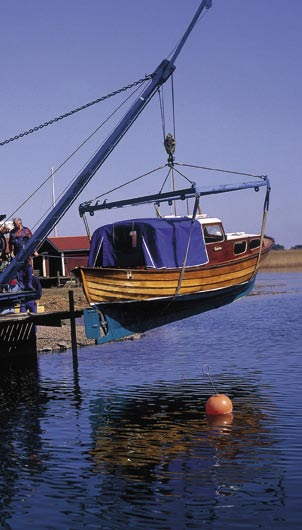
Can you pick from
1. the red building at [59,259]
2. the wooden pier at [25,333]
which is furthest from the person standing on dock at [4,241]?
the red building at [59,259]

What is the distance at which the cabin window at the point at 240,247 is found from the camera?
24656mm

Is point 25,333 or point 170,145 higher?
point 170,145

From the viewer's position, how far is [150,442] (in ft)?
52.5

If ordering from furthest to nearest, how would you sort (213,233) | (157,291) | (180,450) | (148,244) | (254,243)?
1. (254,243)
2. (213,233)
3. (148,244)
4. (157,291)
5. (180,450)

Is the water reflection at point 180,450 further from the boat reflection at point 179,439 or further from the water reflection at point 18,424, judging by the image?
the water reflection at point 18,424

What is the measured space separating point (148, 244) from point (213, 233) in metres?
2.44

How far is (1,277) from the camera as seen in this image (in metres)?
24.5

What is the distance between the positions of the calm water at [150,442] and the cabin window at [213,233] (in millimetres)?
4115

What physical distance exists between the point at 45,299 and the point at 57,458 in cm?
3842

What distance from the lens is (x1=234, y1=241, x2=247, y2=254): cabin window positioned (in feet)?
80.9

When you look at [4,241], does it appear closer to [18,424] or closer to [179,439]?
[18,424]

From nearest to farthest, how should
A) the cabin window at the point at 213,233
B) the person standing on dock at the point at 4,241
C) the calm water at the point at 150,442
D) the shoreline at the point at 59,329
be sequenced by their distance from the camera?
the calm water at the point at 150,442 → the cabin window at the point at 213,233 → the person standing on dock at the point at 4,241 → the shoreline at the point at 59,329

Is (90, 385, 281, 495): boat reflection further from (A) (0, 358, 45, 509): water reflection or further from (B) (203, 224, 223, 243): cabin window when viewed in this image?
(B) (203, 224, 223, 243): cabin window

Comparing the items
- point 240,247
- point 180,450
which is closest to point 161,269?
point 240,247
